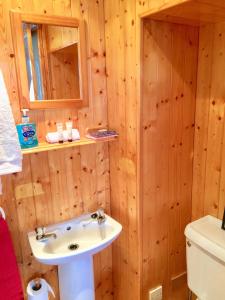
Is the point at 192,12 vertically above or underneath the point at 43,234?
above

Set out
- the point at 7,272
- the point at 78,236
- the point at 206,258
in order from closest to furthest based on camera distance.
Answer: the point at 7,272
the point at 206,258
the point at 78,236

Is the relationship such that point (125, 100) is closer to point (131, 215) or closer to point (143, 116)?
point (143, 116)

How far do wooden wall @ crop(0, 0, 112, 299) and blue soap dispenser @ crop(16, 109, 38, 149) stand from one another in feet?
0.19

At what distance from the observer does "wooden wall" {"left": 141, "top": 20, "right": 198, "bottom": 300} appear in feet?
4.63

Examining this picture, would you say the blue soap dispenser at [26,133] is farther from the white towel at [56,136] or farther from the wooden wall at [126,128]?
the wooden wall at [126,128]

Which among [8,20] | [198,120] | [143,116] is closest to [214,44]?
[198,120]

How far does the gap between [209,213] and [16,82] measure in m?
1.44

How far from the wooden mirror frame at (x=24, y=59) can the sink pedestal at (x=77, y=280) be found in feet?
3.17

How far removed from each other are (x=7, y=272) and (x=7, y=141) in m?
0.68

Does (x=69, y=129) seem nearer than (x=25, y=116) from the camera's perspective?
No

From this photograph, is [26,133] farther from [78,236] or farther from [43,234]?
[78,236]

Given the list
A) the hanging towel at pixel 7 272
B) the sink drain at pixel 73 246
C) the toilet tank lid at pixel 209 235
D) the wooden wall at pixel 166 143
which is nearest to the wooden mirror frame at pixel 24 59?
the wooden wall at pixel 166 143

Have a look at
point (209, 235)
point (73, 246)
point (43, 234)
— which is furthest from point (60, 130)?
point (209, 235)

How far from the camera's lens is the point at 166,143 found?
1548 mm
